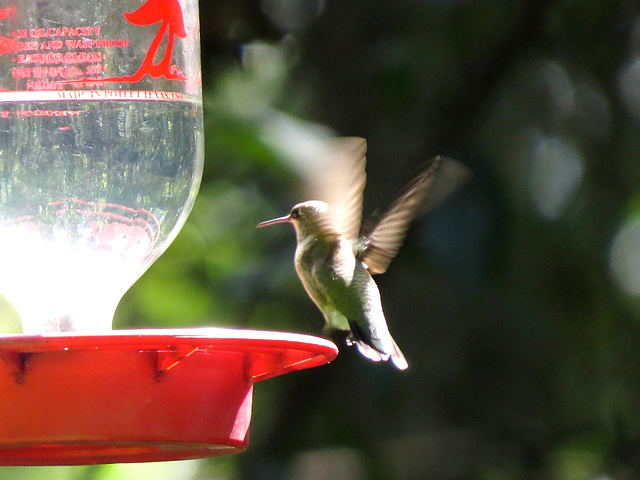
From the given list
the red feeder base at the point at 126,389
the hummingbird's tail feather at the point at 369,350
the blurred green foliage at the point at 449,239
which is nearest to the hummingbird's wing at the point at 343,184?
the hummingbird's tail feather at the point at 369,350

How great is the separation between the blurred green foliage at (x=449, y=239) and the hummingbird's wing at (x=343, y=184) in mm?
461

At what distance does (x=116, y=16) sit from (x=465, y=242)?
2.13 meters

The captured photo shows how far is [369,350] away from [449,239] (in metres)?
1.33

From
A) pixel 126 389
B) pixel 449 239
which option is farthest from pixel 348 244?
pixel 126 389

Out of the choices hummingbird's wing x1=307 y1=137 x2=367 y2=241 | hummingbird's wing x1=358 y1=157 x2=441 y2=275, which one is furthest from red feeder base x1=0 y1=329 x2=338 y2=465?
hummingbird's wing x1=358 y1=157 x2=441 y2=275

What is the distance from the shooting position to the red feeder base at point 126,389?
185 centimetres

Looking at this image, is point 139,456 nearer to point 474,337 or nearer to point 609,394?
point 474,337

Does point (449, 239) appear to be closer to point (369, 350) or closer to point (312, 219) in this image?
point (312, 219)

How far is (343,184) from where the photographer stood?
10.4ft

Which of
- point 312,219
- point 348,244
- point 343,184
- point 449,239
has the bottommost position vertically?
point 449,239

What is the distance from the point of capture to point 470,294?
4.42 m

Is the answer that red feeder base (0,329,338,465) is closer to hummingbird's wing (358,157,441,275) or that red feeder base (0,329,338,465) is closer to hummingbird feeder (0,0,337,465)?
hummingbird feeder (0,0,337,465)

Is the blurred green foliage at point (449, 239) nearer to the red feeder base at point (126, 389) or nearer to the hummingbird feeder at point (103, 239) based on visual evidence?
the hummingbird feeder at point (103, 239)

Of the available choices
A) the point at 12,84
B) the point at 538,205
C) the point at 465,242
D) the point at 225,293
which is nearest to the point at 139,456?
the point at 12,84
